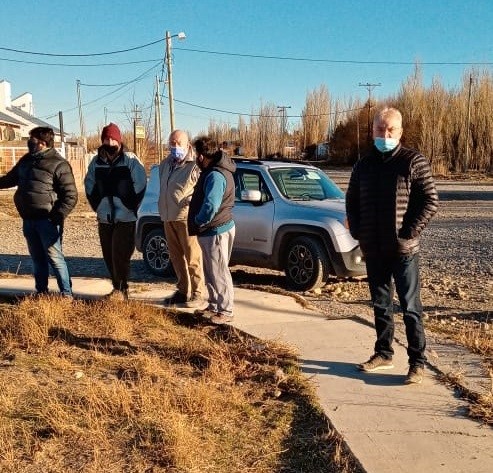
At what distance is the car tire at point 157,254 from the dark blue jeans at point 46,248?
251 centimetres

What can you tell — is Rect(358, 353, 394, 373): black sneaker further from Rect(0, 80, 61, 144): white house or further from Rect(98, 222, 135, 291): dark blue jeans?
Rect(0, 80, 61, 144): white house

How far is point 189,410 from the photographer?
155 inches

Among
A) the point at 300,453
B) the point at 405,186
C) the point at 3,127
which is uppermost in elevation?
the point at 3,127

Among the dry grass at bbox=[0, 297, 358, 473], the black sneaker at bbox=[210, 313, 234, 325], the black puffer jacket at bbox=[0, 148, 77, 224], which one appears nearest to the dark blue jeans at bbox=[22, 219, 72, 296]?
the black puffer jacket at bbox=[0, 148, 77, 224]

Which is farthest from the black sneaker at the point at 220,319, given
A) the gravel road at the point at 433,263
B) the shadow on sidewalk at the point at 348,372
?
the gravel road at the point at 433,263

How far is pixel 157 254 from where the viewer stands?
369 inches

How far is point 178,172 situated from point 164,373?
254 centimetres

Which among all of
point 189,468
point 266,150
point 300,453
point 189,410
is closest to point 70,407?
point 189,410

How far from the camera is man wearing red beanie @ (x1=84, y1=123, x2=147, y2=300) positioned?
21.4 feet

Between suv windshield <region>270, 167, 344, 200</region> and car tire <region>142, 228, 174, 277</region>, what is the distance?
6.29 feet

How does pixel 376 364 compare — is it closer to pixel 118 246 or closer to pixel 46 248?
pixel 118 246

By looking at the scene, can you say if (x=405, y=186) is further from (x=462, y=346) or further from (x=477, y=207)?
(x=477, y=207)

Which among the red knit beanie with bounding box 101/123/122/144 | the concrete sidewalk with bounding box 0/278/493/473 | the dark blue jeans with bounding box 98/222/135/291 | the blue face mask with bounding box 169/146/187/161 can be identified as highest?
the red knit beanie with bounding box 101/123/122/144

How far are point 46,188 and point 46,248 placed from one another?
629mm
